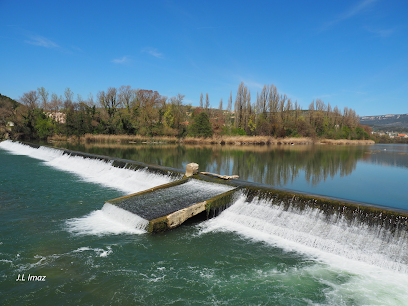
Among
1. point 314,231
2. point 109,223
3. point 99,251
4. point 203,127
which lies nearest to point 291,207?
point 314,231

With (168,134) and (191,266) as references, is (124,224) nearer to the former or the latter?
(191,266)

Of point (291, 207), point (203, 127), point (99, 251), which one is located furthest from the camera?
point (203, 127)

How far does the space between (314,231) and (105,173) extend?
12.1 m

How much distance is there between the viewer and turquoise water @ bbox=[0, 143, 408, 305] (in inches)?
172

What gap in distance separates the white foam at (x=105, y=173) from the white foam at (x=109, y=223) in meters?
3.43

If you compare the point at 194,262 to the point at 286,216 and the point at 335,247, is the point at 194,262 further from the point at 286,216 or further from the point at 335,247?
the point at 335,247

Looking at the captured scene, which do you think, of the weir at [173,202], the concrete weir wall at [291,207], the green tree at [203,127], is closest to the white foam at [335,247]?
the concrete weir wall at [291,207]

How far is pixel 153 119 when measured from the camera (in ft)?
173

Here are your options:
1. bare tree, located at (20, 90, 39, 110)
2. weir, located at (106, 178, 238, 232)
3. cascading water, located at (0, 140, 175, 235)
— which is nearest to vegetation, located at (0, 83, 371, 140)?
bare tree, located at (20, 90, 39, 110)

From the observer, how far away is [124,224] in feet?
24.5

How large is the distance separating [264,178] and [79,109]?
4482 centimetres

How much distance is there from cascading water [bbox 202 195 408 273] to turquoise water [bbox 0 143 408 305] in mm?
25

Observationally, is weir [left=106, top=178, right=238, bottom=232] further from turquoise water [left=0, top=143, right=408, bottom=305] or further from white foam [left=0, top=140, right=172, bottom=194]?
white foam [left=0, top=140, right=172, bottom=194]

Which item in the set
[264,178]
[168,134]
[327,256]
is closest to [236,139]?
[168,134]
